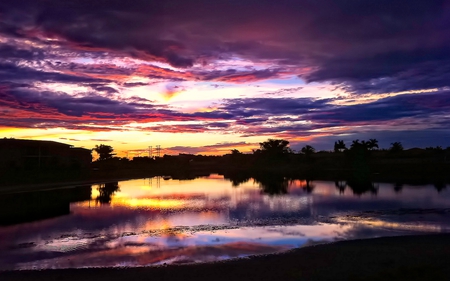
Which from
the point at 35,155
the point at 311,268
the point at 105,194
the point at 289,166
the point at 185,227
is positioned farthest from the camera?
the point at 289,166

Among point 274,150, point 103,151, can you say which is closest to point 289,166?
point 274,150

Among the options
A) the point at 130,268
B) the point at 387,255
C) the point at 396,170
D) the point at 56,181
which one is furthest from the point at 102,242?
the point at 396,170

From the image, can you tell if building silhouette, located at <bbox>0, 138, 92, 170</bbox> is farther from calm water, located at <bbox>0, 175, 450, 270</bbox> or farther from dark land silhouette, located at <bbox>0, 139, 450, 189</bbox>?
calm water, located at <bbox>0, 175, 450, 270</bbox>

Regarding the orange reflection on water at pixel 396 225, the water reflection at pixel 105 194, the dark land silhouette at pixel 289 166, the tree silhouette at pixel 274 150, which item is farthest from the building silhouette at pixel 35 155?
the tree silhouette at pixel 274 150

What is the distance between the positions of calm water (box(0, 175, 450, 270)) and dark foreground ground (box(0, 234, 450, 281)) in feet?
4.29

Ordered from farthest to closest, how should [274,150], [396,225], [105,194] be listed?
[274,150]
[105,194]
[396,225]

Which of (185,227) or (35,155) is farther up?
(35,155)

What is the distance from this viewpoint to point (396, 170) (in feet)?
261

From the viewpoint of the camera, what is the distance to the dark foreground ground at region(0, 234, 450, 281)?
11599 millimetres

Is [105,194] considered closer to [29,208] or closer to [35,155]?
[29,208]

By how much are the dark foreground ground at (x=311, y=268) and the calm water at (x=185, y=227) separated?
1.31 m

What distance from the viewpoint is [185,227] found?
21953mm

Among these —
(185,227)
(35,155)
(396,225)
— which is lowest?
(396,225)

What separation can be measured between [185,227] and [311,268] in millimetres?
10623
